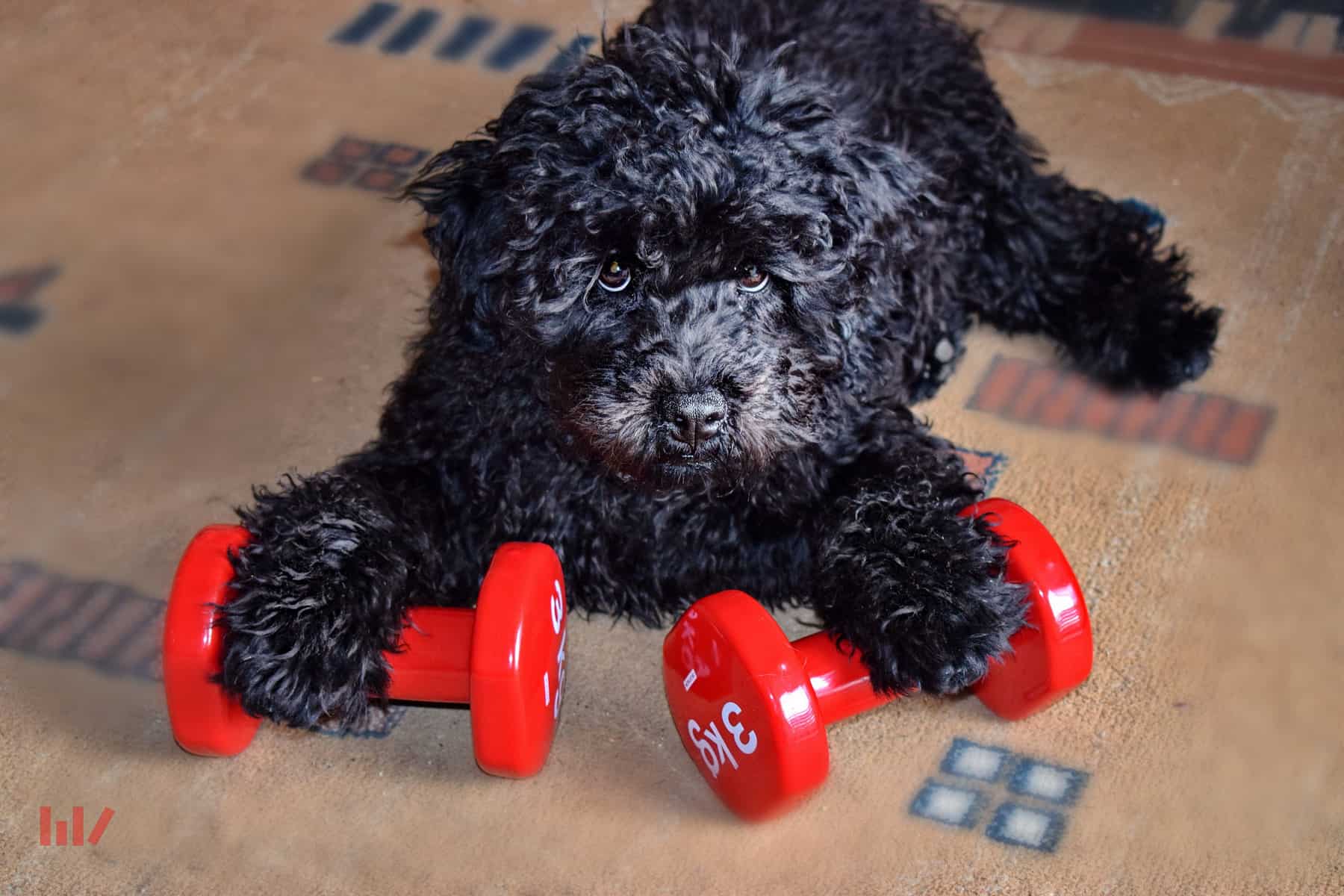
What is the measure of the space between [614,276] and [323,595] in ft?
2.59

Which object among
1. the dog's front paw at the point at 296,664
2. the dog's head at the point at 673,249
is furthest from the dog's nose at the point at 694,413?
the dog's front paw at the point at 296,664

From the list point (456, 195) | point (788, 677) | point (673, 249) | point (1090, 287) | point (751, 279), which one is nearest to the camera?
point (788, 677)

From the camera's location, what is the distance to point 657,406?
252 centimetres

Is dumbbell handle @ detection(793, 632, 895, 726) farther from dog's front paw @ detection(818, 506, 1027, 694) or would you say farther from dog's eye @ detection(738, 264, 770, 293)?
dog's eye @ detection(738, 264, 770, 293)

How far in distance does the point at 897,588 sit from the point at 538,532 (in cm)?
76

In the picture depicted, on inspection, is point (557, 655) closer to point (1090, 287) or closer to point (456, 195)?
point (456, 195)

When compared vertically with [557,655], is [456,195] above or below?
above

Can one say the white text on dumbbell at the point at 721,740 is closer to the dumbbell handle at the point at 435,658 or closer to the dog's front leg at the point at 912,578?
the dog's front leg at the point at 912,578

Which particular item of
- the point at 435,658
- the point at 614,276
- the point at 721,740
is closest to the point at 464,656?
the point at 435,658

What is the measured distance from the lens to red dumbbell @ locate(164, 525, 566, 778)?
8.16 feet

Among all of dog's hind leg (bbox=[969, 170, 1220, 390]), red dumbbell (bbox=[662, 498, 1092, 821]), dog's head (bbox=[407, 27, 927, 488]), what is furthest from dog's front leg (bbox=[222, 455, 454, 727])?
dog's hind leg (bbox=[969, 170, 1220, 390])

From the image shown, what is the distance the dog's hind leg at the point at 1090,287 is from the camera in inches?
143

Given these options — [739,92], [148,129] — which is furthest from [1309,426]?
[148,129]

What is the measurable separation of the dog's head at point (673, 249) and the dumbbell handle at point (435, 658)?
42cm
